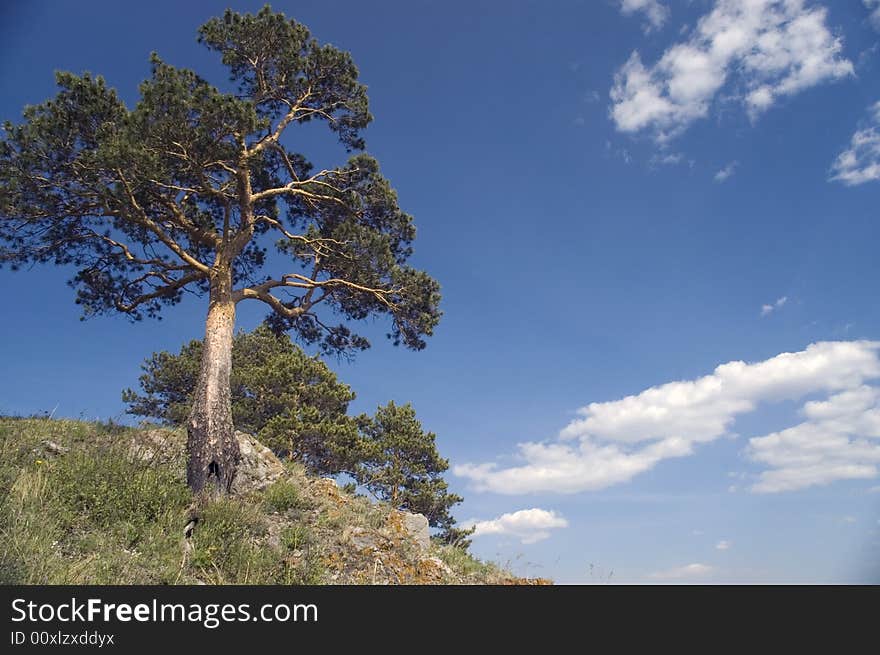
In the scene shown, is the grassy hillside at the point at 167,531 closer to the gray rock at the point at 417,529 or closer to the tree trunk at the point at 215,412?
the gray rock at the point at 417,529

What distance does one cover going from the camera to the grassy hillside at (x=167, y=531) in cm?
782

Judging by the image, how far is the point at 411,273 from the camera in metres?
16.4

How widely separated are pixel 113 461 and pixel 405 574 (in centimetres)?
646

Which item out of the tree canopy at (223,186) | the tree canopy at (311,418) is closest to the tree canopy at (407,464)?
the tree canopy at (311,418)

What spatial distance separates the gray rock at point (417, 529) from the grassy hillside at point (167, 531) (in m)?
0.21

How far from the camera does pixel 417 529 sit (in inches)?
500

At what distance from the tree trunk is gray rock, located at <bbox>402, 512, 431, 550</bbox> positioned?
13.4 feet

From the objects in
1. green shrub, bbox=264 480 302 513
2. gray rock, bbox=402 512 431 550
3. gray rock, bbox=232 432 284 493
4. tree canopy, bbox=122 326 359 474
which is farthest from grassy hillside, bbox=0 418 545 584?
tree canopy, bbox=122 326 359 474

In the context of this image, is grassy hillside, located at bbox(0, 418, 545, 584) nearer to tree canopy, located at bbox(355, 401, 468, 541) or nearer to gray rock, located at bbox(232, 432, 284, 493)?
gray rock, located at bbox(232, 432, 284, 493)

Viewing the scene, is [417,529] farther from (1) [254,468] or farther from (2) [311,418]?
(2) [311,418]
